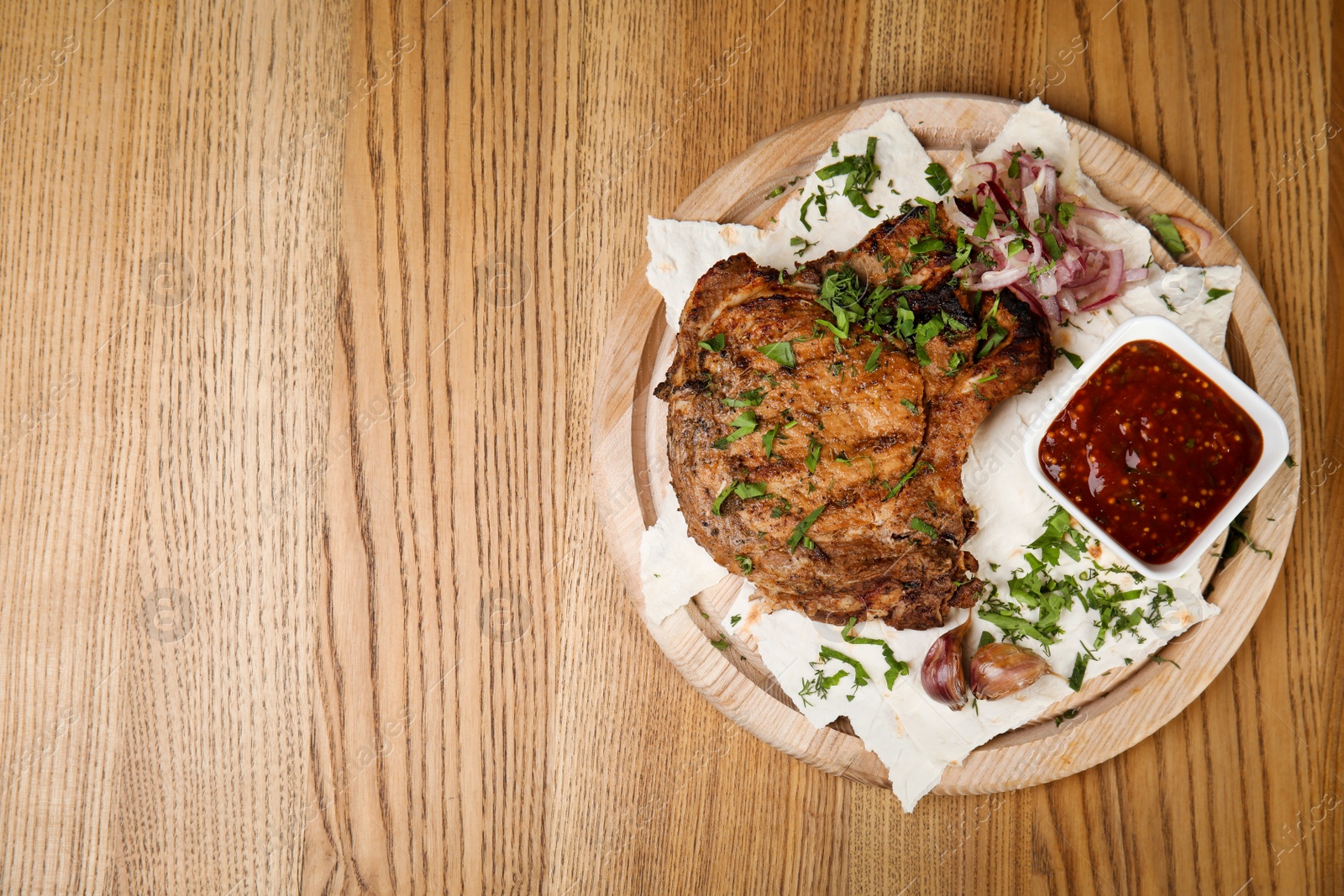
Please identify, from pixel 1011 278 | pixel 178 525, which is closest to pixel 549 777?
pixel 178 525

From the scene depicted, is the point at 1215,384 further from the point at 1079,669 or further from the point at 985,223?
the point at 1079,669

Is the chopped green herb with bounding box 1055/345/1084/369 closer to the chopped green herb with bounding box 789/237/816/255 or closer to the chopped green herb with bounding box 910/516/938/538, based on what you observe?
the chopped green herb with bounding box 910/516/938/538

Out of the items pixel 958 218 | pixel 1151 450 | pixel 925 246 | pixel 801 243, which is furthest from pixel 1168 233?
pixel 801 243

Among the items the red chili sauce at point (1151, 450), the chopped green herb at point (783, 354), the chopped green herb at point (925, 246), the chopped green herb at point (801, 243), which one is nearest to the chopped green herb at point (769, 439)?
the chopped green herb at point (783, 354)

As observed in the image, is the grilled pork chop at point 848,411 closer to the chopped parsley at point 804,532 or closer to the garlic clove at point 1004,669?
the chopped parsley at point 804,532

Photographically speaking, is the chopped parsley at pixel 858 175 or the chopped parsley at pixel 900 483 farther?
the chopped parsley at pixel 858 175

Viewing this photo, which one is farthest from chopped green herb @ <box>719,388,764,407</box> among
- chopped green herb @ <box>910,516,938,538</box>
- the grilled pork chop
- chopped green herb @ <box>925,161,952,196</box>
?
chopped green herb @ <box>925,161,952,196</box>

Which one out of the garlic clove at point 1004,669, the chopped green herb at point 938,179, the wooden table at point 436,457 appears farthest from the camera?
the wooden table at point 436,457
